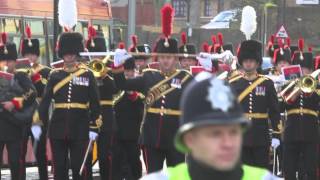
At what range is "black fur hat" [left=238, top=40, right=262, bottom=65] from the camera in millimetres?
9664

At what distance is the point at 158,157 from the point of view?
29.9 feet

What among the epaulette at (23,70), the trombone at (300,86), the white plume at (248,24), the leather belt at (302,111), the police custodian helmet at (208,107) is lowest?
the leather belt at (302,111)

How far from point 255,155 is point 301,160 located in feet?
5.78

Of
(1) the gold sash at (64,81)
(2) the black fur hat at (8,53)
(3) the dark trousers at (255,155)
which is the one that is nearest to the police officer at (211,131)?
(3) the dark trousers at (255,155)

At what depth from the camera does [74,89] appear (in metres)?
9.29

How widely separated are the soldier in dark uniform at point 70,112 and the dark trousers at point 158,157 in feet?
2.38

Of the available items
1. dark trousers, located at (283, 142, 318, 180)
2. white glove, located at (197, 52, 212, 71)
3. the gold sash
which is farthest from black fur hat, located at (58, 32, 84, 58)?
dark trousers, located at (283, 142, 318, 180)

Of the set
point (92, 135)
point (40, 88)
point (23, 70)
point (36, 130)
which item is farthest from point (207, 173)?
point (40, 88)

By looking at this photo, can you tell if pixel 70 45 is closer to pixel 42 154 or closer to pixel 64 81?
pixel 64 81

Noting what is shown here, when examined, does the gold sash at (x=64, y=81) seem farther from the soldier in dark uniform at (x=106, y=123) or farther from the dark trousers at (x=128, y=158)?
the dark trousers at (x=128, y=158)

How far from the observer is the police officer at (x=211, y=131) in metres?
3.04

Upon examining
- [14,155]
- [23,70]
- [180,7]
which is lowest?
[180,7]

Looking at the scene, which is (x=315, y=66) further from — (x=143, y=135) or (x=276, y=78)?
(x=143, y=135)

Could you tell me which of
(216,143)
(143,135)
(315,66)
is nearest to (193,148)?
(216,143)
